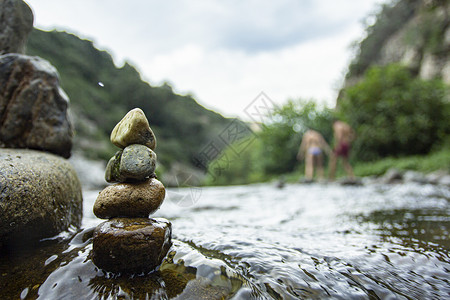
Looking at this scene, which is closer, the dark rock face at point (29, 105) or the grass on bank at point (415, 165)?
the dark rock face at point (29, 105)

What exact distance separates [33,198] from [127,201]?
0.73 meters

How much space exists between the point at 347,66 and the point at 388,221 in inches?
1100

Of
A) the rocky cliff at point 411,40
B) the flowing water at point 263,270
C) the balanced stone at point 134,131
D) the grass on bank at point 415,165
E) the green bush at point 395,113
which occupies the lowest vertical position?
the flowing water at point 263,270

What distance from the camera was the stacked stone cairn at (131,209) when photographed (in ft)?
5.15

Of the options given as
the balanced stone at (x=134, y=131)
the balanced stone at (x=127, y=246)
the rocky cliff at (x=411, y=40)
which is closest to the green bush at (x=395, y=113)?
the rocky cliff at (x=411, y=40)

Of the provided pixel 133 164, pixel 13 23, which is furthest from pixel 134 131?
pixel 13 23

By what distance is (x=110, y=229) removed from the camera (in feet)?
5.29

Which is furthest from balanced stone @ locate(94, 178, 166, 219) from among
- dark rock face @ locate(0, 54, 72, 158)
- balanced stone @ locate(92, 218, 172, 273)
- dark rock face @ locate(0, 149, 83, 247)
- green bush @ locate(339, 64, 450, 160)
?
green bush @ locate(339, 64, 450, 160)

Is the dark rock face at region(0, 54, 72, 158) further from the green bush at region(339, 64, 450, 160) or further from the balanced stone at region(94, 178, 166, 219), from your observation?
the green bush at region(339, 64, 450, 160)

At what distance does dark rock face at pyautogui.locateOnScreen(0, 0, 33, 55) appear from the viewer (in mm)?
2791

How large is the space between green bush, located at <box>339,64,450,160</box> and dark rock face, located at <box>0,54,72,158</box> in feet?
56.0

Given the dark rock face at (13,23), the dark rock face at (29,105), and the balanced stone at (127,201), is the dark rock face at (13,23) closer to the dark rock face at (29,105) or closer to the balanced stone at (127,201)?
the dark rock face at (29,105)

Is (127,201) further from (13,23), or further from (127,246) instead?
(13,23)

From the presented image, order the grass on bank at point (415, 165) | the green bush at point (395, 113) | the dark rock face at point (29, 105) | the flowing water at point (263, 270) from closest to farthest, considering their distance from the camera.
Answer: the flowing water at point (263, 270) → the dark rock face at point (29, 105) → the grass on bank at point (415, 165) → the green bush at point (395, 113)
